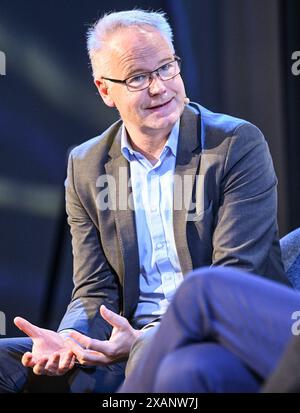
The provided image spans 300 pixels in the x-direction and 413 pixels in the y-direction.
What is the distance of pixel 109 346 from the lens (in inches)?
83.0

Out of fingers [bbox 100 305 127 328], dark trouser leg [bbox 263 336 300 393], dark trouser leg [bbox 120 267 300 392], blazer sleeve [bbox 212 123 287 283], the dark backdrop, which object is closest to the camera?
dark trouser leg [bbox 263 336 300 393]

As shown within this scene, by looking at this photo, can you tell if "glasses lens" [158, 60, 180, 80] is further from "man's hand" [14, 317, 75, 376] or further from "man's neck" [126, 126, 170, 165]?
"man's hand" [14, 317, 75, 376]

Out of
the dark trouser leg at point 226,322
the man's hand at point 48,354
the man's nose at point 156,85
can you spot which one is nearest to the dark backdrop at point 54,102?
the man's nose at point 156,85

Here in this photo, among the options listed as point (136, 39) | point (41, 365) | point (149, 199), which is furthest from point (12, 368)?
point (136, 39)

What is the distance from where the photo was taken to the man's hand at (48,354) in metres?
2.10

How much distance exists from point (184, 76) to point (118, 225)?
1.10 metres

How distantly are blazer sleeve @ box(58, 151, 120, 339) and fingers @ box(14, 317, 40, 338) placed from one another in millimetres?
140

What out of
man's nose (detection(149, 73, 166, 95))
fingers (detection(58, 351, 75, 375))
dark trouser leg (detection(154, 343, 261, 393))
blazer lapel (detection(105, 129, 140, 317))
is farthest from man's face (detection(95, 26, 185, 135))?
dark trouser leg (detection(154, 343, 261, 393))

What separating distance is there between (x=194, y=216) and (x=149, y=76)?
1.39 feet

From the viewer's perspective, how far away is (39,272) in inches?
135

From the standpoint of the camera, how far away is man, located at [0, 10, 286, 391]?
224 cm

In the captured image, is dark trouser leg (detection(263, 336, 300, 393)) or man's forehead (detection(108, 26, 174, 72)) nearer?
dark trouser leg (detection(263, 336, 300, 393))
